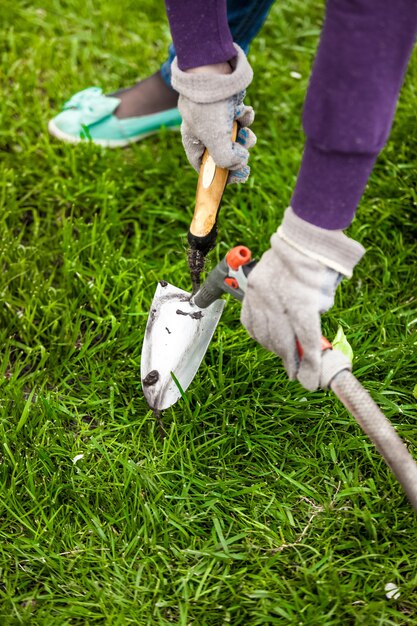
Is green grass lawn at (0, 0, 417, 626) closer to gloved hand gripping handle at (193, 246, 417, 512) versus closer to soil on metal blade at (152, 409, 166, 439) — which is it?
soil on metal blade at (152, 409, 166, 439)

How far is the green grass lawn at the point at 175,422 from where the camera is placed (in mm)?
1805

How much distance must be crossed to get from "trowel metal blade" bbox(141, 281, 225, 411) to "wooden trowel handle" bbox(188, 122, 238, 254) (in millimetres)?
179

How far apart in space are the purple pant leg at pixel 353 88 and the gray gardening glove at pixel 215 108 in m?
0.42

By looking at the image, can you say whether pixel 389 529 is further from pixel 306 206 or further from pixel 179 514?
pixel 306 206

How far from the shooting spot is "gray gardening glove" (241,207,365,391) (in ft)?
4.84

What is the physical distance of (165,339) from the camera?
2.05m

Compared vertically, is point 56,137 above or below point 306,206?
below

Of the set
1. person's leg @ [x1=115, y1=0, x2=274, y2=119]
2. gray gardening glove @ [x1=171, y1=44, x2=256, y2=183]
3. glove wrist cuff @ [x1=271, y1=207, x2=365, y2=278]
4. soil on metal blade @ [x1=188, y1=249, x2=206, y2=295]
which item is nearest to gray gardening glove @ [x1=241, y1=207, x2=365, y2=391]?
glove wrist cuff @ [x1=271, y1=207, x2=365, y2=278]

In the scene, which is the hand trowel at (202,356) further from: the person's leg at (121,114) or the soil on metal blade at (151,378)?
the person's leg at (121,114)

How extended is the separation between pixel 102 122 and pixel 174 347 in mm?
1364

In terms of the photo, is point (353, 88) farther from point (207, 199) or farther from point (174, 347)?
point (174, 347)

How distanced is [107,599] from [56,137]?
189 cm

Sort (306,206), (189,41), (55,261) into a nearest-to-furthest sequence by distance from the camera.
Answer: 1. (306,206)
2. (189,41)
3. (55,261)

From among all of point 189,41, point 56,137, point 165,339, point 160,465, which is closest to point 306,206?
point 189,41
